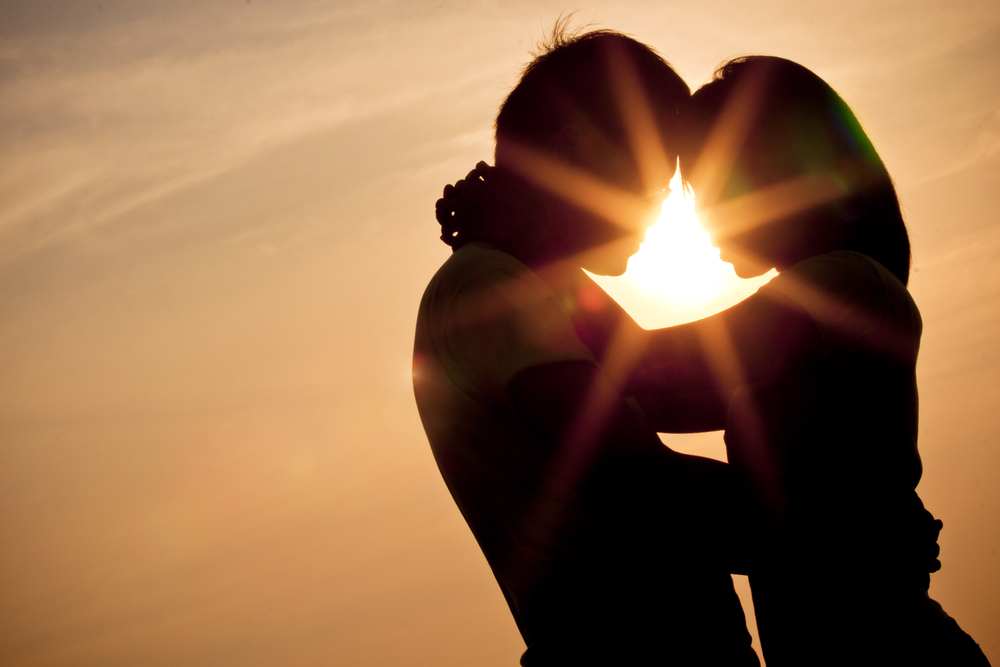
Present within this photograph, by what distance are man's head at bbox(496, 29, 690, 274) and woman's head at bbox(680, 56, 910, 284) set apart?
0.24m

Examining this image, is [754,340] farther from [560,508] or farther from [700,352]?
[560,508]

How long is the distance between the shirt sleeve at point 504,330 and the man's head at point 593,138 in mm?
651

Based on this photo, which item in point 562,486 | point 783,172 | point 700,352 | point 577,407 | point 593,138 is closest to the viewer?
point 577,407

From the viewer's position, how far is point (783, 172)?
9.38 feet

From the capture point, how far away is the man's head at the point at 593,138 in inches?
101

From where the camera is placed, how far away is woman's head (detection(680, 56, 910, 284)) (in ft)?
8.56

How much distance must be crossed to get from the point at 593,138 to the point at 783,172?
31.1 inches

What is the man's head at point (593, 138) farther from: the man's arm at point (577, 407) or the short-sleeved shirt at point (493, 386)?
the man's arm at point (577, 407)

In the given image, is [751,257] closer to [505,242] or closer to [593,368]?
[505,242]

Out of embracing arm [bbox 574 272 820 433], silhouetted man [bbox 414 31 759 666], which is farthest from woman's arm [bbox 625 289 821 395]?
silhouetted man [bbox 414 31 759 666]

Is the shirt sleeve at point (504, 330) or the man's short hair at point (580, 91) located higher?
the man's short hair at point (580, 91)

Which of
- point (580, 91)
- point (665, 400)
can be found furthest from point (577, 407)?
point (580, 91)

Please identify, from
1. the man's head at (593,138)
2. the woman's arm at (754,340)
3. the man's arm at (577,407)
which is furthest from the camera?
the man's head at (593,138)

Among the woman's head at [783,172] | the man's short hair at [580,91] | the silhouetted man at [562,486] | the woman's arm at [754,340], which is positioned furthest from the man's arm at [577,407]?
the woman's head at [783,172]
